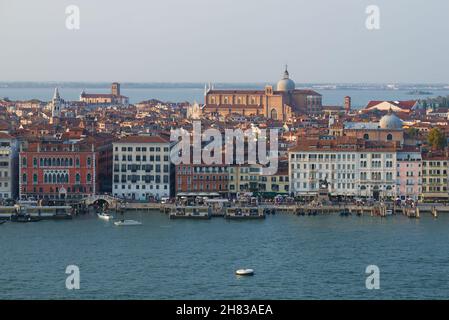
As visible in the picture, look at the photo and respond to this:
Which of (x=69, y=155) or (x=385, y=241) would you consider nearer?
(x=385, y=241)

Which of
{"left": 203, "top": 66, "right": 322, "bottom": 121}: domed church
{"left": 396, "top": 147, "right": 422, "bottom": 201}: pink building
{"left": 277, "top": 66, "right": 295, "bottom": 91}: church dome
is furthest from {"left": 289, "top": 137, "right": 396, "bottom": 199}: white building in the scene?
{"left": 277, "top": 66, "right": 295, "bottom": 91}: church dome

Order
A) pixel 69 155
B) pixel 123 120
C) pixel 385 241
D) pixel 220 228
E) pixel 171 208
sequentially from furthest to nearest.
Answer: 1. pixel 123 120
2. pixel 69 155
3. pixel 171 208
4. pixel 220 228
5. pixel 385 241

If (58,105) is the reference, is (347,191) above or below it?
below

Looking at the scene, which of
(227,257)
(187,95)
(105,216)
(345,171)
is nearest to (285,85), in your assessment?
(345,171)

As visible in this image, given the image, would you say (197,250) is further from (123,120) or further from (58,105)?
(58,105)

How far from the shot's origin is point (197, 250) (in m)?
10.4

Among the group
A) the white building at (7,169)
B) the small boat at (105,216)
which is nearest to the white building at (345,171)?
the small boat at (105,216)

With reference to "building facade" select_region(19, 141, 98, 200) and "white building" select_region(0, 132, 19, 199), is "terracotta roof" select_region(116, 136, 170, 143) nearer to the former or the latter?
"building facade" select_region(19, 141, 98, 200)

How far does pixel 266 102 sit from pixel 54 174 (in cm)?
1644

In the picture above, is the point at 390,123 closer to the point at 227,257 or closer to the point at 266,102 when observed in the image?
the point at 227,257

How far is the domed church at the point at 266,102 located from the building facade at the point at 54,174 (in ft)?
48.9

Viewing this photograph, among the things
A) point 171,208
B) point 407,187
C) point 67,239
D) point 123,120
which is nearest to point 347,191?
point 407,187

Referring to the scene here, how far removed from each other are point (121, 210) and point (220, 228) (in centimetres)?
210

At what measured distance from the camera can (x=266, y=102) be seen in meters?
30.8
